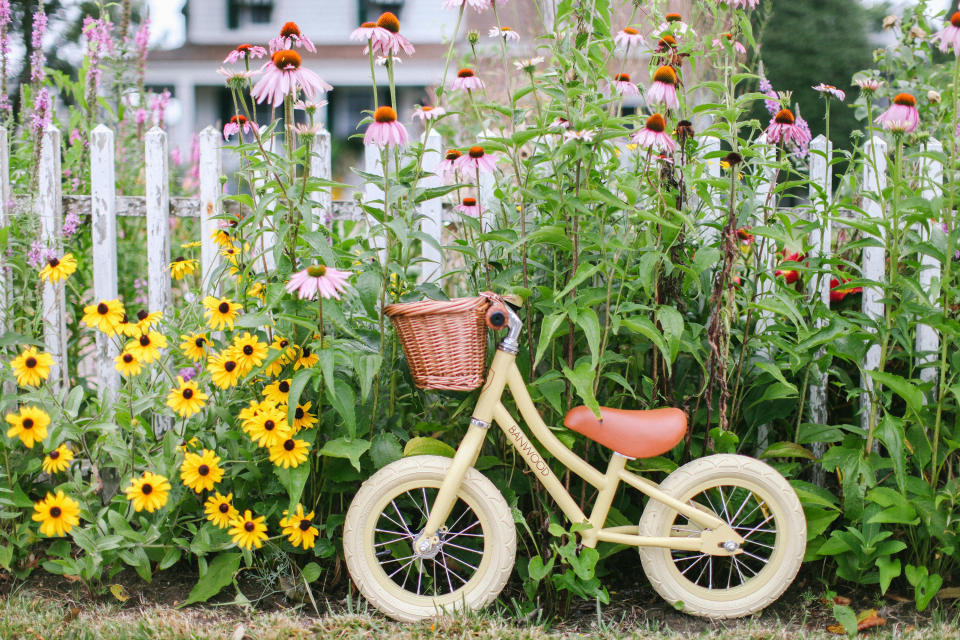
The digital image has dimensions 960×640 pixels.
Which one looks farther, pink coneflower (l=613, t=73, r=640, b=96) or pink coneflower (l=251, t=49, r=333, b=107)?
pink coneflower (l=613, t=73, r=640, b=96)

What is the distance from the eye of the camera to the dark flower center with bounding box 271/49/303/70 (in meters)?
2.09

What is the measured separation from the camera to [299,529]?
2.36m

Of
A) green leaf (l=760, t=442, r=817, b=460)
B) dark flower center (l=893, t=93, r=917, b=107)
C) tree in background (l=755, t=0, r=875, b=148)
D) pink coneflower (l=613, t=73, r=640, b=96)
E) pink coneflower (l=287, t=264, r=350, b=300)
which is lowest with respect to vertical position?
green leaf (l=760, t=442, r=817, b=460)

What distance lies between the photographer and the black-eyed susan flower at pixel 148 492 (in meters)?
2.26

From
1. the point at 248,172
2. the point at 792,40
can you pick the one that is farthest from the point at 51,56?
the point at 248,172

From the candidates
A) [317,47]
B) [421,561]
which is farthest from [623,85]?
[317,47]

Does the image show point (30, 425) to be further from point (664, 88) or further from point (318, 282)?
point (664, 88)

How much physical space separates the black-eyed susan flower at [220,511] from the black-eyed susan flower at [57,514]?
38cm

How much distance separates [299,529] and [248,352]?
0.57m

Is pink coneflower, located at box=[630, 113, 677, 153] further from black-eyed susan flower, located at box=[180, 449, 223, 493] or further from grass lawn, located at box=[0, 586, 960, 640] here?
black-eyed susan flower, located at box=[180, 449, 223, 493]

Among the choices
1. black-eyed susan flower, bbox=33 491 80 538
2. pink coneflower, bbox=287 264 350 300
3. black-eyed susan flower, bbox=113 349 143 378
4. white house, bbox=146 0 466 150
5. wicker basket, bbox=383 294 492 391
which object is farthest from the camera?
white house, bbox=146 0 466 150

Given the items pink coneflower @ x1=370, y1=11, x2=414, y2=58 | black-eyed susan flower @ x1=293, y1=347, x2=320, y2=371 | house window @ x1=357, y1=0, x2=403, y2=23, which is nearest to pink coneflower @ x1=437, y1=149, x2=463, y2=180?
pink coneflower @ x1=370, y1=11, x2=414, y2=58

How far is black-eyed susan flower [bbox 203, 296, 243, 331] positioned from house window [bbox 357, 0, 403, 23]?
15.5 metres

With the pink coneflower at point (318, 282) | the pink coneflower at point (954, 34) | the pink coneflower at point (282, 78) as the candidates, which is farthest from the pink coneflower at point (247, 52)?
the pink coneflower at point (954, 34)
